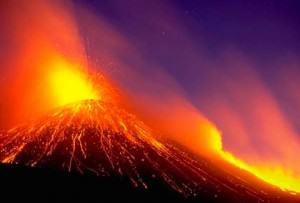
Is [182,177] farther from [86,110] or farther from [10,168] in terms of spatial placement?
[10,168]

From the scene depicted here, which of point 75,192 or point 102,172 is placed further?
point 102,172

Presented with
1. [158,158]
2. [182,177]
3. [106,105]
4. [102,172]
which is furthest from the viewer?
[106,105]

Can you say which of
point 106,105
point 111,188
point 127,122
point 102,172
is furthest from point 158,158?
point 111,188

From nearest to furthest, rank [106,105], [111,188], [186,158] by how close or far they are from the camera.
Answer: [111,188] < [186,158] < [106,105]

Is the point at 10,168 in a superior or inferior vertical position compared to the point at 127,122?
inferior

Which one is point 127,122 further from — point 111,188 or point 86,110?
point 111,188

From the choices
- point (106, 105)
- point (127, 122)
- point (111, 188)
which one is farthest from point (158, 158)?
point (111, 188)
